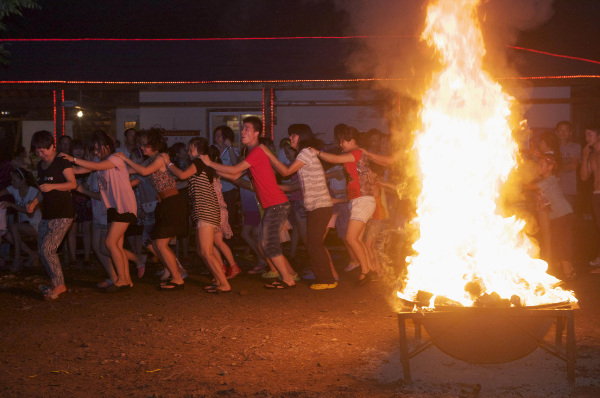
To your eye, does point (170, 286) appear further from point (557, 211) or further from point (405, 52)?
point (405, 52)

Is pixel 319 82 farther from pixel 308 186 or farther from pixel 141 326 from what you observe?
pixel 141 326

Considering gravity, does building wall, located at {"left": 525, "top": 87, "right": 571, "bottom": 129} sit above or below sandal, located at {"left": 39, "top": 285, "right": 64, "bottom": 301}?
above

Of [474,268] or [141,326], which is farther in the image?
[141,326]

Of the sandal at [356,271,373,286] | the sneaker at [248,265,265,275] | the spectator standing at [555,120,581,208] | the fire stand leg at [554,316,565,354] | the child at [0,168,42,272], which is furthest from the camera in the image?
the spectator standing at [555,120,581,208]

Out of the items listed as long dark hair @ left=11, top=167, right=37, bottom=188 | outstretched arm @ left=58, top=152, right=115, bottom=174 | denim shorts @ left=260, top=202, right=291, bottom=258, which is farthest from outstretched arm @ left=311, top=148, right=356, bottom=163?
long dark hair @ left=11, top=167, right=37, bottom=188

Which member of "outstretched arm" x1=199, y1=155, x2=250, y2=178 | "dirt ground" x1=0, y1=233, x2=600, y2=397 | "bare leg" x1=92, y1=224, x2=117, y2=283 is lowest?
"dirt ground" x1=0, y1=233, x2=600, y2=397

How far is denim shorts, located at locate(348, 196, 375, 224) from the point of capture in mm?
7879

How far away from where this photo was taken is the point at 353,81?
42.3 ft

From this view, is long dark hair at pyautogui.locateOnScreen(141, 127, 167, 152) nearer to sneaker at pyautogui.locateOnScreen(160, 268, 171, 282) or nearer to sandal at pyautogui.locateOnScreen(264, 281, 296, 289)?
sneaker at pyautogui.locateOnScreen(160, 268, 171, 282)

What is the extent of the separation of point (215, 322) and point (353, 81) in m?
7.73

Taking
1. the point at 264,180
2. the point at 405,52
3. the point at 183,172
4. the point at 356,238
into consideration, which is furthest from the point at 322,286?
the point at 405,52

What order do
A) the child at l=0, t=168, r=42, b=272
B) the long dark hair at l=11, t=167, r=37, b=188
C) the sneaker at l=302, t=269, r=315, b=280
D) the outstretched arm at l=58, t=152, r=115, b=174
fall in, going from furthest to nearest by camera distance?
the long dark hair at l=11, t=167, r=37, b=188, the child at l=0, t=168, r=42, b=272, the sneaker at l=302, t=269, r=315, b=280, the outstretched arm at l=58, t=152, r=115, b=174

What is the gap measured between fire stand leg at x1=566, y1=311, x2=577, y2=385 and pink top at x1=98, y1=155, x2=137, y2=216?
17.3 ft

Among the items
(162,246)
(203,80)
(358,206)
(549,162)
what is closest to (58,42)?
(203,80)
